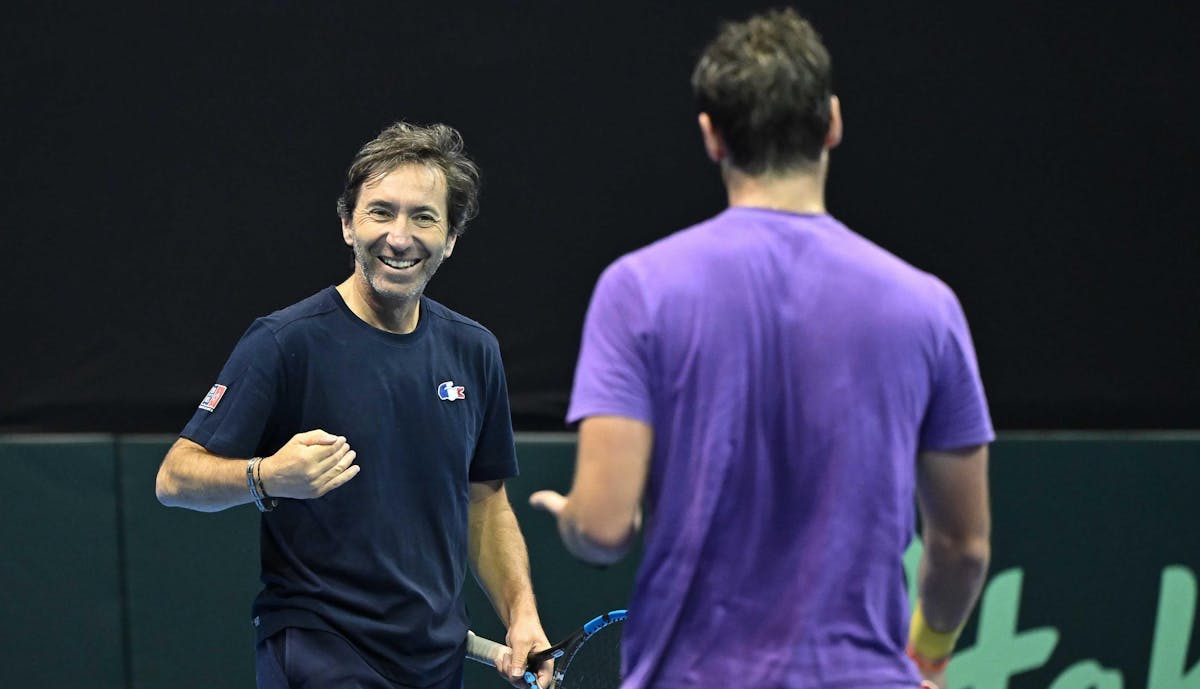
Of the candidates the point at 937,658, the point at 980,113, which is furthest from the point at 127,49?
the point at 937,658

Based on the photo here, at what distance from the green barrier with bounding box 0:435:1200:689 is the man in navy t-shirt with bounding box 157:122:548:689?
128 cm

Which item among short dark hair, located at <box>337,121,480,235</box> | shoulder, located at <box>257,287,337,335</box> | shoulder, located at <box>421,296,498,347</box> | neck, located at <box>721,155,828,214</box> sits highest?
neck, located at <box>721,155,828,214</box>

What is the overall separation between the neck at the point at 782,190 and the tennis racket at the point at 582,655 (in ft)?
4.01

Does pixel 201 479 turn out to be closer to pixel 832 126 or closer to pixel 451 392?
pixel 451 392

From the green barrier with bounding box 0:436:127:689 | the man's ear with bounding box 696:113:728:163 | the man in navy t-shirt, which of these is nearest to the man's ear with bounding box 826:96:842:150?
the man's ear with bounding box 696:113:728:163

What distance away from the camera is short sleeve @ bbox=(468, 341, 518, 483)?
9.91 ft

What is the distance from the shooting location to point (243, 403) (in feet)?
8.88

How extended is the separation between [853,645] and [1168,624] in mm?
2846

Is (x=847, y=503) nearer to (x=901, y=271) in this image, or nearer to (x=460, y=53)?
(x=901, y=271)

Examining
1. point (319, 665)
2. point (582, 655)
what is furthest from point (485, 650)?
point (319, 665)

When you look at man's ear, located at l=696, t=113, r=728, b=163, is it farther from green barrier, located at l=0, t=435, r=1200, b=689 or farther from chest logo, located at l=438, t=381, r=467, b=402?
green barrier, located at l=0, t=435, r=1200, b=689

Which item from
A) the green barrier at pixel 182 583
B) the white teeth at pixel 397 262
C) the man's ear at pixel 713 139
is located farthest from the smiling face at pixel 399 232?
the green barrier at pixel 182 583

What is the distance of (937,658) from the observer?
1.94 metres

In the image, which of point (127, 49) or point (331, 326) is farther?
point (127, 49)
